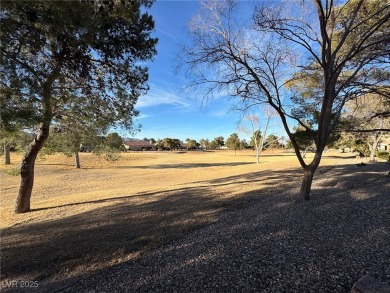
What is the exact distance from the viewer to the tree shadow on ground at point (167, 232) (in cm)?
386

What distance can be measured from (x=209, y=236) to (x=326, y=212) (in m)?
3.48

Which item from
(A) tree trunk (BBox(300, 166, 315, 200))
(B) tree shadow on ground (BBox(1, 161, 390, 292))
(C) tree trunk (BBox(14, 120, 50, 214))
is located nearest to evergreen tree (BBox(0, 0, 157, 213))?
(C) tree trunk (BBox(14, 120, 50, 214))

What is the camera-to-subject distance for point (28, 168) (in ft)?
28.8

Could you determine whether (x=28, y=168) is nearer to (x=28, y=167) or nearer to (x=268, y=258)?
(x=28, y=167)

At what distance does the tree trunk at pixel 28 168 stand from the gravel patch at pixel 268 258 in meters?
7.08

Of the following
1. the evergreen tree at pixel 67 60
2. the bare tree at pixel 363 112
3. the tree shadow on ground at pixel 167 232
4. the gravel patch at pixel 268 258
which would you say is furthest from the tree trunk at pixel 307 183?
the evergreen tree at pixel 67 60

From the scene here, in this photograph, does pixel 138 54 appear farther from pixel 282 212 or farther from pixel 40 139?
pixel 282 212

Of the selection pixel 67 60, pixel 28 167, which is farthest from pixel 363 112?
pixel 28 167

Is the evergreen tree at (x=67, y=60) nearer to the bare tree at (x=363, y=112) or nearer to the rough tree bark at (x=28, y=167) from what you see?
the rough tree bark at (x=28, y=167)

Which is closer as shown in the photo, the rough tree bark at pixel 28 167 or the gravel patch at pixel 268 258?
the gravel patch at pixel 268 258

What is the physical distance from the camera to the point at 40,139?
863 cm

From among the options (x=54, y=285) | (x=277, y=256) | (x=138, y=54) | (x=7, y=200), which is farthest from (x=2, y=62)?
(x=7, y=200)

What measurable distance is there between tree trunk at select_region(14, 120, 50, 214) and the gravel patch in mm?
7079

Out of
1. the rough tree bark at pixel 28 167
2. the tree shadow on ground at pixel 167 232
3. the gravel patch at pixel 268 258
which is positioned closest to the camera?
the gravel patch at pixel 268 258
